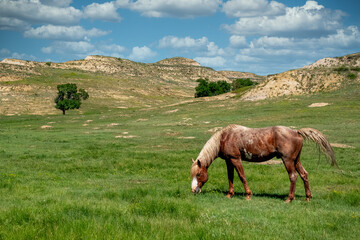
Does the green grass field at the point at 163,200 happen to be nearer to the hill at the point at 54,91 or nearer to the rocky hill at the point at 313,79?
the rocky hill at the point at 313,79

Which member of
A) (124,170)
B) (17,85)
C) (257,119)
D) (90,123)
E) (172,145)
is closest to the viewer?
(124,170)

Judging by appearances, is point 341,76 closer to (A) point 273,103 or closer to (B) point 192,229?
(A) point 273,103

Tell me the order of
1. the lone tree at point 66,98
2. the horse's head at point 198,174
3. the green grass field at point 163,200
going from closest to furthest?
the green grass field at point 163,200 < the horse's head at point 198,174 < the lone tree at point 66,98

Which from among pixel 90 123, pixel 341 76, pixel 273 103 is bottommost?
pixel 90 123

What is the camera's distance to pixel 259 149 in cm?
1275

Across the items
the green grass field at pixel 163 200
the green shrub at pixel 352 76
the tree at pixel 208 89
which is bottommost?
the green grass field at pixel 163 200

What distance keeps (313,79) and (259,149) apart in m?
74.2

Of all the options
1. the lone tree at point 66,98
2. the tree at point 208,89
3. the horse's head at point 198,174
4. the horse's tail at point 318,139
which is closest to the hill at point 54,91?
the lone tree at point 66,98

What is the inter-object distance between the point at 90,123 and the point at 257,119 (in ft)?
116

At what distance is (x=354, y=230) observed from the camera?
25.7 ft

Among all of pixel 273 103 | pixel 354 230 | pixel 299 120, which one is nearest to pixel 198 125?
pixel 299 120

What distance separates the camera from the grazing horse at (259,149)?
489 inches

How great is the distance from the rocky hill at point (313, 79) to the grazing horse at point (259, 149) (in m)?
67.5

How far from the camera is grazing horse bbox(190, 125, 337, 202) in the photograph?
12.4 meters
